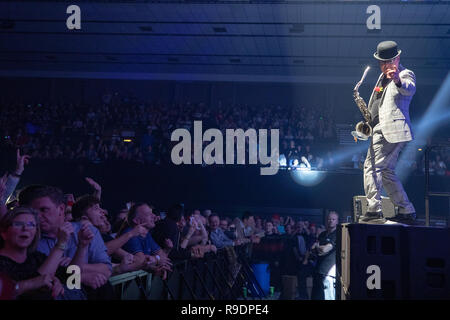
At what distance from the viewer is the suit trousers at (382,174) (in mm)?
4445

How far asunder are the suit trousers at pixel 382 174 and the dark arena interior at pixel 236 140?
1cm

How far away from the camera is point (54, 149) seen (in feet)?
49.0

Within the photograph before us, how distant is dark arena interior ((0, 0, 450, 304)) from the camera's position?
3840 millimetres

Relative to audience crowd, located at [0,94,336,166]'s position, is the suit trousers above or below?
below

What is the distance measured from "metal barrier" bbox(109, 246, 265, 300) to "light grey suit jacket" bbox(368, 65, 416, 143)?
2.54 metres

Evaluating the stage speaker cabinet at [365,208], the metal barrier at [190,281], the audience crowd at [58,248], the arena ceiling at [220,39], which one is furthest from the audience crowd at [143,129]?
the audience crowd at [58,248]

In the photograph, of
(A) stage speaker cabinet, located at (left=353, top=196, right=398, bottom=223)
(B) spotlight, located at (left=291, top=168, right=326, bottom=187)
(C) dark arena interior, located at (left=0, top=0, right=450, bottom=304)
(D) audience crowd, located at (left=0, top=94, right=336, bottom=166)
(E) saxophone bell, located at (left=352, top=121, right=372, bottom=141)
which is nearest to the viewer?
(C) dark arena interior, located at (left=0, top=0, right=450, bottom=304)

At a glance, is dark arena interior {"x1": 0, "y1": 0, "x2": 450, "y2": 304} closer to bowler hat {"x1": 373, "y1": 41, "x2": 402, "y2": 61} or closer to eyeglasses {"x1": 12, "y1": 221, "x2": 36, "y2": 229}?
bowler hat {"x1": 373, "y1": 41, "x2": 402, "y2": 61}

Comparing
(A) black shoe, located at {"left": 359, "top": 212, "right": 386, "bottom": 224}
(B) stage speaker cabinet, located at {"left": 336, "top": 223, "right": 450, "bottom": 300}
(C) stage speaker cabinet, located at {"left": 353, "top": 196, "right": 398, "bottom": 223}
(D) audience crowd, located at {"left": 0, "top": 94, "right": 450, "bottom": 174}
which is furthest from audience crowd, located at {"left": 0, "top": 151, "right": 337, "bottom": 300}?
(D) audience crowd, located at {"left": 0, "top": 94, "right": 450, "bottom": 174}

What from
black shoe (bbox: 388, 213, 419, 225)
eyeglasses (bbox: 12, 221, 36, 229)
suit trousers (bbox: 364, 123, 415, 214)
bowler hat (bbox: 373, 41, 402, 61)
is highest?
bowler hat (bbox: 373, 41, 402, 61)

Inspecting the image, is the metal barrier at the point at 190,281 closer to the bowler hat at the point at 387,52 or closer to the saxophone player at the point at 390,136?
the saxophone player at the point at 390,136

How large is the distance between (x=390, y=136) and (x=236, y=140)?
1003 centimetres
